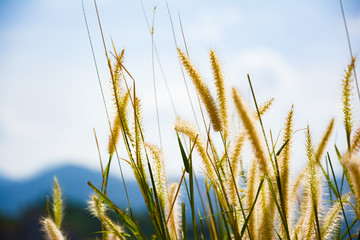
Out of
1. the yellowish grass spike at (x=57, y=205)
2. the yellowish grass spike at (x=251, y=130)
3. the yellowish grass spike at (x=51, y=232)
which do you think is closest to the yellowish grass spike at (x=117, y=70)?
the yellowish grass spike at (x=251, y=130)

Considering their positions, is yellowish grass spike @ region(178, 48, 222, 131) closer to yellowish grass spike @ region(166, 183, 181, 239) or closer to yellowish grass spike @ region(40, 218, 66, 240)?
yellowish grass spike @ region(166, 183, 181, 239)

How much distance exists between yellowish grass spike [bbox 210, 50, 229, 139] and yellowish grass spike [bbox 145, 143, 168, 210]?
16cm

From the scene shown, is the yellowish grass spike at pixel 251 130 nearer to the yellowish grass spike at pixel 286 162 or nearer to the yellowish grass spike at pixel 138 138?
the yellowish grass spike at pixel 286 162

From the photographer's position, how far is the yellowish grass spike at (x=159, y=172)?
0.72 metres

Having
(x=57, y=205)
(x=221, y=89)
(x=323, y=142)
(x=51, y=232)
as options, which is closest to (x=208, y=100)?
(x=221, y=89)

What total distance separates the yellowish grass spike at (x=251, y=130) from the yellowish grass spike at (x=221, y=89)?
0.44ft

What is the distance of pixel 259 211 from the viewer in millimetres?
737

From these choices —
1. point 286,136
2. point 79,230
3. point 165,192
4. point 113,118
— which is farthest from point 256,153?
point 79,230

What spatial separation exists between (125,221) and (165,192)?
11cm

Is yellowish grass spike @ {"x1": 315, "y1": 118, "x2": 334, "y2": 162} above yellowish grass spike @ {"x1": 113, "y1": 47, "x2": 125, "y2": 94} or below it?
below

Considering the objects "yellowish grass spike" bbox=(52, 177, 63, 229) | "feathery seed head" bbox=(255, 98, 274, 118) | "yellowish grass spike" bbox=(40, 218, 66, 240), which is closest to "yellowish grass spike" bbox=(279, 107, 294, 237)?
"feathery seed head" bbox=(255, 98, 274, 118)

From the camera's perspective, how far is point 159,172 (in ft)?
2.42

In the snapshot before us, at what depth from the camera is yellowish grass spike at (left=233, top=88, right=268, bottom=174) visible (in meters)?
0.54

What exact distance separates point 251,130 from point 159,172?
27 cm
